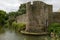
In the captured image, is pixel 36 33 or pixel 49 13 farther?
pixel 49 13

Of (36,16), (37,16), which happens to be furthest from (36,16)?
(37,16)

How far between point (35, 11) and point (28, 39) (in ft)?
22.4

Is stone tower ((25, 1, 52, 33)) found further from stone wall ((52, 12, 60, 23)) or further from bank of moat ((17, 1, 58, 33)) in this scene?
stone wall ((52, 12, 60, 23))

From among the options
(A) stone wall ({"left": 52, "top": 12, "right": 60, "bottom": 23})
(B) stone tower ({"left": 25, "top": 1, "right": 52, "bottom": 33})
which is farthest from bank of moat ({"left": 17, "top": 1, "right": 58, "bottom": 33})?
(A) stone wall ({"left": 52, "top": 12, "right": 60, "bottom": 23})

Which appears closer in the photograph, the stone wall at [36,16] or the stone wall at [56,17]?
the stone wall at [36,16]

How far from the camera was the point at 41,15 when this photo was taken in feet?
89.8

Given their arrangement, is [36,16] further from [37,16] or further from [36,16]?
[37,16]

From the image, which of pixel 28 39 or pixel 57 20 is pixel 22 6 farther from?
pixel 28 39

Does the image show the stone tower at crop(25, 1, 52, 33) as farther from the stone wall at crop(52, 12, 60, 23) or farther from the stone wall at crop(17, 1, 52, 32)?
the stone wall at crop(52, 12, 60, 23)

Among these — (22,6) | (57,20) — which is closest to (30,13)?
(57,20)

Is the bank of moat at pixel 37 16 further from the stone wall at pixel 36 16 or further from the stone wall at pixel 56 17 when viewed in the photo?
the stone wall at pixel 56 17

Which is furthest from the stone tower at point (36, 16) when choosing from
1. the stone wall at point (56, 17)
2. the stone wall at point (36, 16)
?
the stone wall at point (56, 17)

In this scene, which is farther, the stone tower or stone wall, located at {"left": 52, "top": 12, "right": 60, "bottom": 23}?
stone wall, located at {"left": 52, "top": 12, "right": 60, "bottom": 23}

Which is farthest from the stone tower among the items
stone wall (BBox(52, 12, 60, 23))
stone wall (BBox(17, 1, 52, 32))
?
stone wall (BBox(52, 12, 60, 23))
